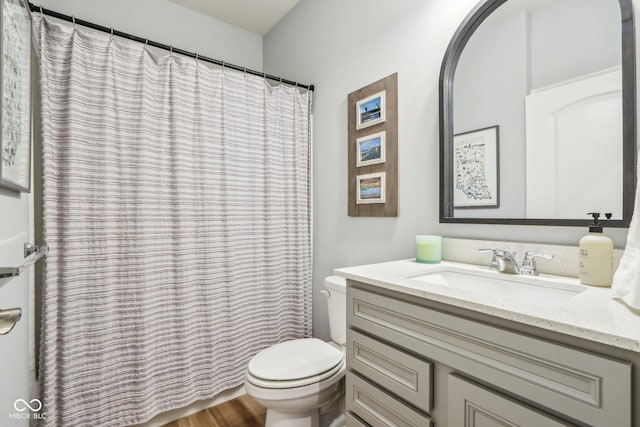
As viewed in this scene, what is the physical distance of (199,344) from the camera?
176 cm

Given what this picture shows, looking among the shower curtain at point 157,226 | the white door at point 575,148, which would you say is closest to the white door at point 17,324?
the shower curtain at point 157,226

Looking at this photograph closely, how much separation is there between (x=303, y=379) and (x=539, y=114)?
1426mm

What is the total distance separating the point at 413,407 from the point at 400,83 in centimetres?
143

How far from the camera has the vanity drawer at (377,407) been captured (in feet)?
2.88

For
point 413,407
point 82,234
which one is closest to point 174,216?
point 82,234

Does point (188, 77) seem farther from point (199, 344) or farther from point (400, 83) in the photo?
point (199, 344)

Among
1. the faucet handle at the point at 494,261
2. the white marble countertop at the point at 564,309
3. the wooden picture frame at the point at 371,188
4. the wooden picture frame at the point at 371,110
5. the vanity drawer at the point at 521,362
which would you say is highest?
the wooden picture frame at the point at 371,110

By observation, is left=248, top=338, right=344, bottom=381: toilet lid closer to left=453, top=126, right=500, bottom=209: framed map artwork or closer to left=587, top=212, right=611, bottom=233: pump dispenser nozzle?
left=453, top=126, right=500, bottom=209: framed map artwork

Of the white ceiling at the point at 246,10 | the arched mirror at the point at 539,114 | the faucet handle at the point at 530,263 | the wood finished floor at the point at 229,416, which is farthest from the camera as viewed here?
the white ceiling at the point at 246,10

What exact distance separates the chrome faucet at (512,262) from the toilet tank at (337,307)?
723 millimetres

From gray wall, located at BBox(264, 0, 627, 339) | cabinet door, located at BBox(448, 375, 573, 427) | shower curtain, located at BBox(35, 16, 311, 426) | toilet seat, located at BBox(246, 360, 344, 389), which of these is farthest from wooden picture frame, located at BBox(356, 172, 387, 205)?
cabinet door, located at BBox(448, 375, 573, 427)

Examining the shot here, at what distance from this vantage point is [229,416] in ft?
5.81

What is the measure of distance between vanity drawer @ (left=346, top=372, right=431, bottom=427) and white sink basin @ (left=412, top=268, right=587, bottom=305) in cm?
41

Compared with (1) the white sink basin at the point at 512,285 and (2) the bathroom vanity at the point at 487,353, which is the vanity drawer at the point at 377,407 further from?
(1) the white sink basin at the point at 512,285
